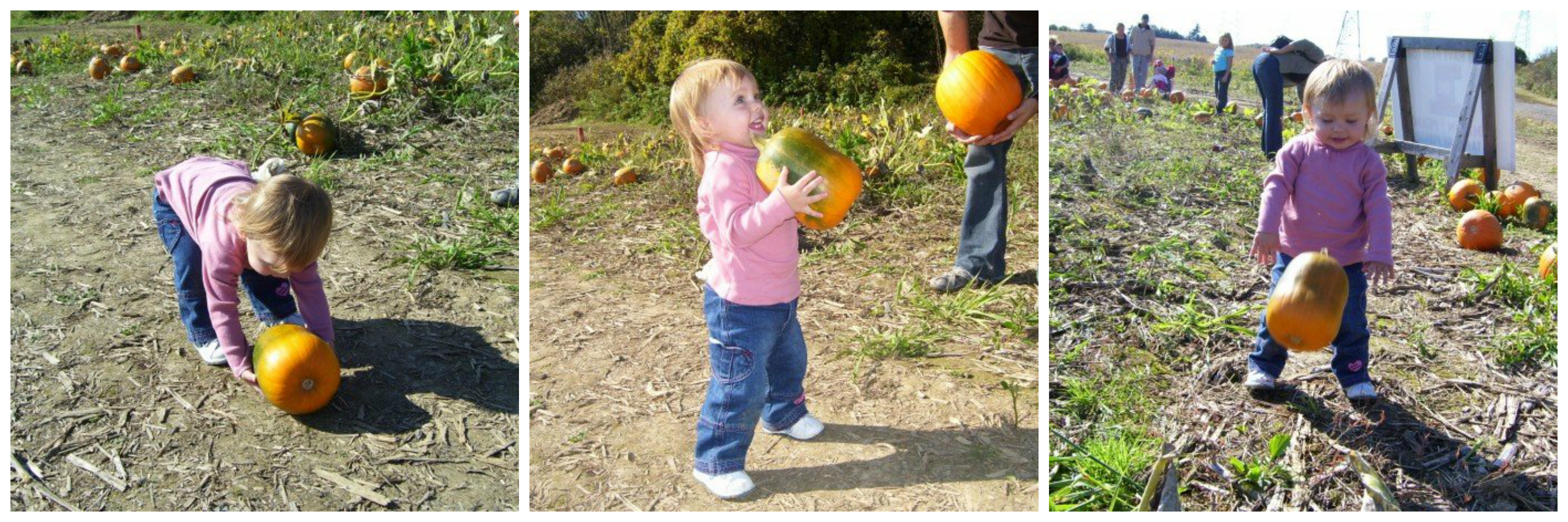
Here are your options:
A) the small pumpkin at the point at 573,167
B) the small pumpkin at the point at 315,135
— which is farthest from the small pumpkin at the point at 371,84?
the small pumpkin at the point at 573,167

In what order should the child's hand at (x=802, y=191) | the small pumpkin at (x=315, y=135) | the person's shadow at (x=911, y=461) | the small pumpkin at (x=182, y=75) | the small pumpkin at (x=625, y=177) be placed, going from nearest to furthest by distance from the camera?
the child's hand at (x=802, y=191), the person's shadow at (x=911, y=461), the small pumpkin at (x=315, y=135), the small pumpkin at (x=625, y=177), the small pumpkin at (x=182, y=75)

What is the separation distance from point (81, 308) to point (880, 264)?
2931 millimetres

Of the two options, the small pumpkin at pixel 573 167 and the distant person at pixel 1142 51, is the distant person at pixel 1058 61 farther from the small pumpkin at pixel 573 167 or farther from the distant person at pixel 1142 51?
the small pumpkin at pixel 573 167

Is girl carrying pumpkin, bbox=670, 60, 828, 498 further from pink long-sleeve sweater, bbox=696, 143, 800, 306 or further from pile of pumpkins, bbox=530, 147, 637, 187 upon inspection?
pile of pumpkins, bbox=530, 147, 637, 187

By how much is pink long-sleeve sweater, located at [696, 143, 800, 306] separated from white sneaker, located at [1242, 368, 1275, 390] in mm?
1448

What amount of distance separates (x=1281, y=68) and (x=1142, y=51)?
17.9 inches

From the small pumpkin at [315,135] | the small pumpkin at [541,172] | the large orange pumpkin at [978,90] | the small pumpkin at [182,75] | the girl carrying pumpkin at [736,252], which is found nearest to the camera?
the girl carrying pumpkin at [736,252]

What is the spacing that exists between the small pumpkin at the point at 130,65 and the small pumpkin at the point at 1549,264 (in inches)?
317

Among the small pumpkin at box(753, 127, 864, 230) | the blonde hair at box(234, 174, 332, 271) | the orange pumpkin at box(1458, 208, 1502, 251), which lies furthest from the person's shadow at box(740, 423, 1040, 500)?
the orange pumpkin at box(1458, 208, 1502, 251)

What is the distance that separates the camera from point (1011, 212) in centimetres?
482

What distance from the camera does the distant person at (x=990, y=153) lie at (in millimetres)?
3613

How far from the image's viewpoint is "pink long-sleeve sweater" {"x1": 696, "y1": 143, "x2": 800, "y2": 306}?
7.94 feet

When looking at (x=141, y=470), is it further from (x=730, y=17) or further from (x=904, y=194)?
(x=904, y=194)

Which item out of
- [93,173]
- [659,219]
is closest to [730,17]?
[659,219]
